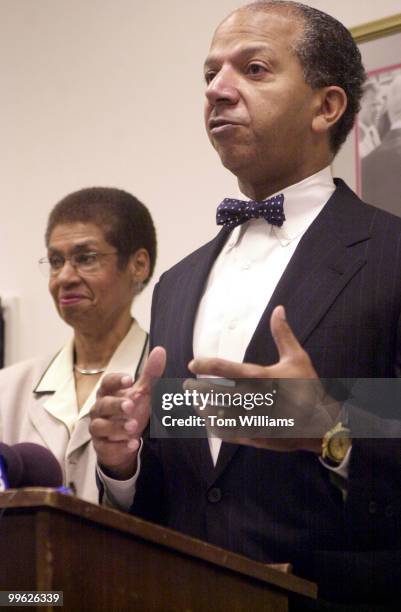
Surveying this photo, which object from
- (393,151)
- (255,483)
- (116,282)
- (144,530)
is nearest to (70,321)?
(116,282)

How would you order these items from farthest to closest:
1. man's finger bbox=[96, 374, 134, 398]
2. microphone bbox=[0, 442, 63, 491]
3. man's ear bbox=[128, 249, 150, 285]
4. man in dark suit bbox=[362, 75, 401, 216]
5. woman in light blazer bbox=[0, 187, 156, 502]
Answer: man's ear bbox=[128, 249, 150, 285], woman in light blazer bbox=[0, 187, 156, 502], man in dark suit bbox=[362, 75, 401, 216], man's finger bbox=[96, 374, 134, 398], microphone bbox=[0, 442, 63, 491]

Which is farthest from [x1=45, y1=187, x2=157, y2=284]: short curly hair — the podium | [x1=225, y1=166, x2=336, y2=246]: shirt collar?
the podium

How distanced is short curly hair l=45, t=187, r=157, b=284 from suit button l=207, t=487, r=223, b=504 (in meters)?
1.00

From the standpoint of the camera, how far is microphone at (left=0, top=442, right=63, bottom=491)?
1222 millimetres

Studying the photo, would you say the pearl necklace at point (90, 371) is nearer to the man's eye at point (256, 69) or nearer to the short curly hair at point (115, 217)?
the short curly hair at point (115, 217)

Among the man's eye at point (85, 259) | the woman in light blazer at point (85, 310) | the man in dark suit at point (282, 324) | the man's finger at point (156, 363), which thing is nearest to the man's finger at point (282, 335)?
the man in dark suit at point (282, 324)

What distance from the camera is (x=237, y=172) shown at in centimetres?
168

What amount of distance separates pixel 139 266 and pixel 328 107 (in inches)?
31.5

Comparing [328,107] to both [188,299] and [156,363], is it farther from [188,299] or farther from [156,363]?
[156,363]

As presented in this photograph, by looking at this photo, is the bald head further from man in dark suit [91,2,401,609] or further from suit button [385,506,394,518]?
suit button [385,506,394,518]

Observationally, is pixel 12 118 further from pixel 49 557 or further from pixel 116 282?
pixel 49 557

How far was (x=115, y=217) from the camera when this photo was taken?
7.80 feet

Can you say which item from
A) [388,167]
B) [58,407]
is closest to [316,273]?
[388,167]

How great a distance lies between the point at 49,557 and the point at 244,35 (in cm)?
96
